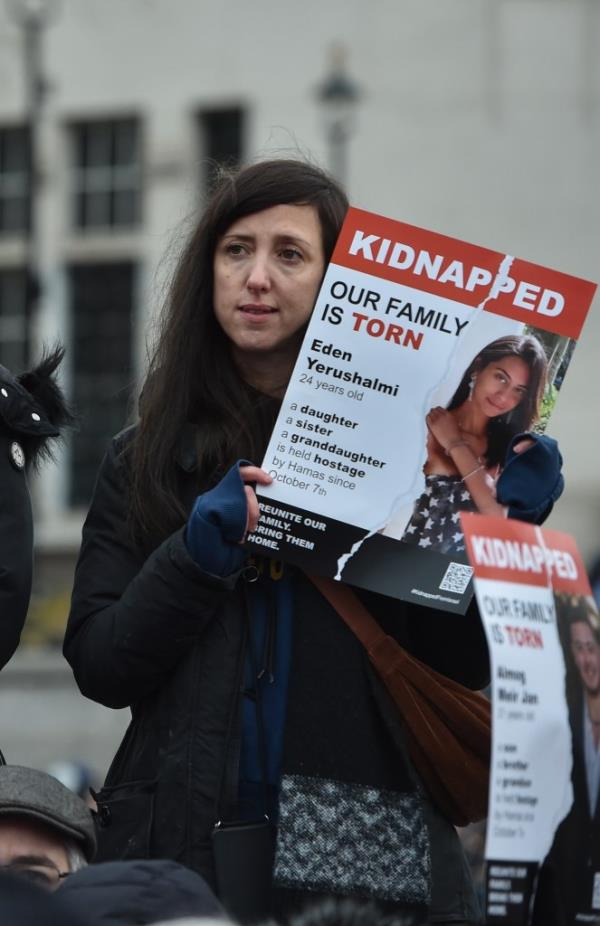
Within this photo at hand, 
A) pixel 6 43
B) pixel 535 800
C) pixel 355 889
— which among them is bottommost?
pixel 355 889

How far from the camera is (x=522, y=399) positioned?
3.22 meters

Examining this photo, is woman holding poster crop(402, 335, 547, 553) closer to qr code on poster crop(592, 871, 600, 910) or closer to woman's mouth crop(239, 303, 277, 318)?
woman's mouth crop(239, 303, 277, 318)

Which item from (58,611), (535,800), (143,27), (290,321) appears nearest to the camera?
(535,800)

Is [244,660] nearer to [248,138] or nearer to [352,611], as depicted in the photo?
[352,611]

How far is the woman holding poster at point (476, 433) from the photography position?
10.5 feet

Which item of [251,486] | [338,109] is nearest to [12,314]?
[338,109]

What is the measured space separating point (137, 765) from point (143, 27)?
18669mm

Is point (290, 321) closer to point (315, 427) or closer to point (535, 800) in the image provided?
point (315, 427)

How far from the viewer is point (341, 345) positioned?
331 cm

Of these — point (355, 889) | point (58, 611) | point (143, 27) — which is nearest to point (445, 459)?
point (355, 889)

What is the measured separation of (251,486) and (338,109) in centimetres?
1376

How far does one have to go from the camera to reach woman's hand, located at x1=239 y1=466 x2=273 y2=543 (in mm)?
3150

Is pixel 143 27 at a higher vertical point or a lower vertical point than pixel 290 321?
higher

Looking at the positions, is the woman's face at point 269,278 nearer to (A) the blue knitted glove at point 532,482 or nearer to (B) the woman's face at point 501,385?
(B) the woman's face at point 501,385
